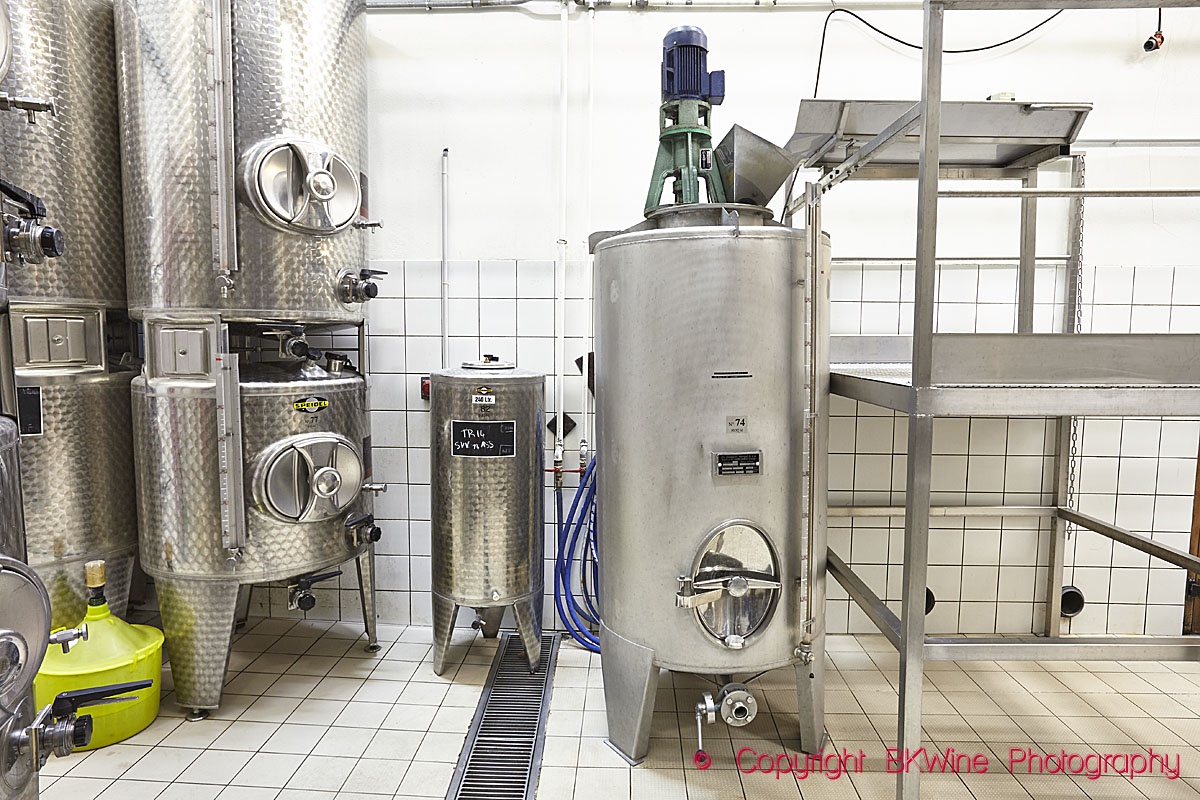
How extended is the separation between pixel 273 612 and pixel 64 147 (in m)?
1.89

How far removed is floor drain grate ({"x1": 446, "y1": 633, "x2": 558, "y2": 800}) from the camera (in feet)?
5.86

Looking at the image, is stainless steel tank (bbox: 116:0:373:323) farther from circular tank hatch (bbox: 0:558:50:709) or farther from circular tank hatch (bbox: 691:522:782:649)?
circular tank hatch (bbox: 691:522:782:649)

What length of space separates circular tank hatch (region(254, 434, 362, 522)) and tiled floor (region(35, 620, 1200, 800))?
0.65m

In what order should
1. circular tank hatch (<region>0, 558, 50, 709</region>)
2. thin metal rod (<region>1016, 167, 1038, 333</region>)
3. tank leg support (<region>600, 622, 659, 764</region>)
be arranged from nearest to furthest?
circular tank hatch (<region>0, 558, 50, 709</region>)
tank leg support (<region>600, 622, 659, 764</region>)
thin metal rod (<region>1016, 167, 1038, 333</region>)

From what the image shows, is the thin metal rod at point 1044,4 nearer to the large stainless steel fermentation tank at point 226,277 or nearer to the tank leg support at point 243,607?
the large stainless steel fermentation tank at point 226,277

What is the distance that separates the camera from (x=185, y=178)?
2.00 meters

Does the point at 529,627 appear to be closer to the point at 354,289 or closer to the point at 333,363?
the point at 333,363

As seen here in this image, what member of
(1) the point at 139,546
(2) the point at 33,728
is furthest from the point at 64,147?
(2) the point at 33,728

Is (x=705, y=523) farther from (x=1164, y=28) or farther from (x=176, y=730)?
(x=1164, y=28)

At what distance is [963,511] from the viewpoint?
254cm

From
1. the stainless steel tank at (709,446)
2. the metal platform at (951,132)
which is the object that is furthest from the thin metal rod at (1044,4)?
the stainless steel tank at (709,446)

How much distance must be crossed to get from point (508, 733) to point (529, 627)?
1.37 ft

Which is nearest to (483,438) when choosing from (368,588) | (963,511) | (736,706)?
(368,588)

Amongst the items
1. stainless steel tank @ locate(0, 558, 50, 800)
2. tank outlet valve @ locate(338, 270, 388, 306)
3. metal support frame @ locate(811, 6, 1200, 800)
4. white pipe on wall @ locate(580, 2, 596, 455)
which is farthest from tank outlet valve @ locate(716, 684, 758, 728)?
tank outlet valve @ locate(338, 270, 388, 306)
